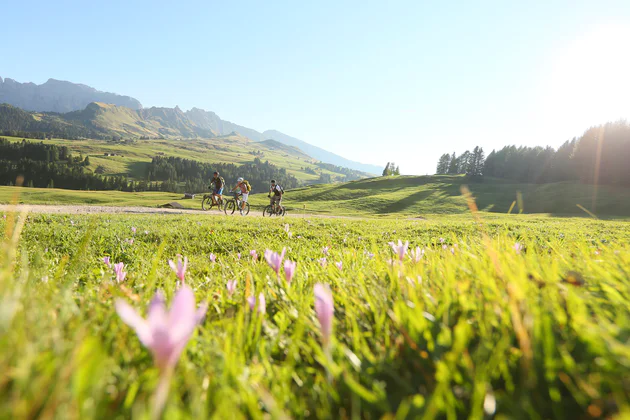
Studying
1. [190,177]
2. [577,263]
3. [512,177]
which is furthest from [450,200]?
[190,177]

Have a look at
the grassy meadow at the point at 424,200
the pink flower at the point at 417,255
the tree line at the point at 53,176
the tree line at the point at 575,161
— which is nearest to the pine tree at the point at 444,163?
the tree line at the point at 575,161

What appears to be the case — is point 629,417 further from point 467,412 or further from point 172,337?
point 172,337

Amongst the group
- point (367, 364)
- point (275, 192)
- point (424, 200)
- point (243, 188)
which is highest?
point (424, 200)

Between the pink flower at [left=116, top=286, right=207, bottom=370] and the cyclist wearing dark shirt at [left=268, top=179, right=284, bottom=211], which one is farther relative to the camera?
the cyclist wearing dark shirt at [left=268, top=179, right=284, bottom=211]

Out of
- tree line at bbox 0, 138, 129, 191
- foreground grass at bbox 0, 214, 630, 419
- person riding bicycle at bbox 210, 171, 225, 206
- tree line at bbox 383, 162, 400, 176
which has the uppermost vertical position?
tree line at bbox 383, 162, 400, 176

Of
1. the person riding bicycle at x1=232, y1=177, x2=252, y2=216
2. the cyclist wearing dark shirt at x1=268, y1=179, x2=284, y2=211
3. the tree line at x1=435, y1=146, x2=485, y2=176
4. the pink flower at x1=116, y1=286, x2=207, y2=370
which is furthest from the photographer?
the tree line at x1=435, y1=146, x2=485, y2=176

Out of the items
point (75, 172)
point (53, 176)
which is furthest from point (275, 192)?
point (53, 176)

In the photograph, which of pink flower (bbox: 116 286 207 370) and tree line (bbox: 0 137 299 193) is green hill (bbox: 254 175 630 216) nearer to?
pink flower (bbox: 116 286 207 370)

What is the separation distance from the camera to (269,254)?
1943 millimetres

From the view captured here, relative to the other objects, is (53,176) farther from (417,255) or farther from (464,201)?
(417,255)

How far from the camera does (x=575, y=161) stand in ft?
275

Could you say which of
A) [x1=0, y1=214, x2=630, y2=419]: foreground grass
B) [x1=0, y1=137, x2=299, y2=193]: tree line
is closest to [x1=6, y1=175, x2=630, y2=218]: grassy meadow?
[x1=0, y1=214, x2=630, y2=419]: foreground grass

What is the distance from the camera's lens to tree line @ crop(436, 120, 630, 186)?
71.9 metres

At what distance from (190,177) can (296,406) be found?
191424 millimetres
